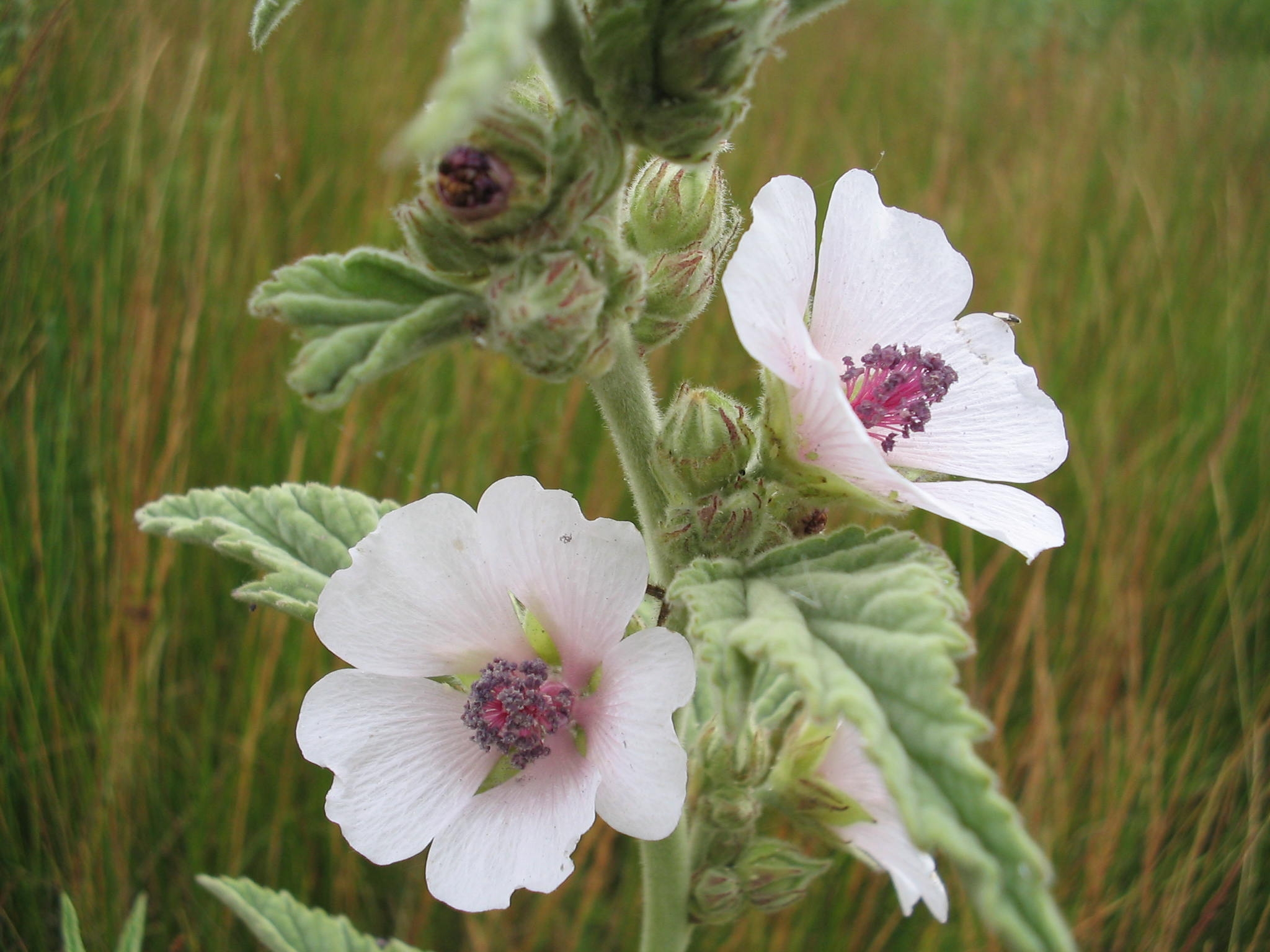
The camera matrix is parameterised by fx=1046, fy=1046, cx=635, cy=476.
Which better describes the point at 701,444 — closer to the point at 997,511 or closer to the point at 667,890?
the point at 997,511

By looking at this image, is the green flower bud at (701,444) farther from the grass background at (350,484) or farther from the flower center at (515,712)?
the grass background at (350,484)

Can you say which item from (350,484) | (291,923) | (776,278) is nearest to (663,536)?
(776,278)

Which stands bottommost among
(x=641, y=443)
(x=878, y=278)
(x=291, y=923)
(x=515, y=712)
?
(x=291, y=923)

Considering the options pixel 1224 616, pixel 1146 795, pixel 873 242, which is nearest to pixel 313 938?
pixel 873 242

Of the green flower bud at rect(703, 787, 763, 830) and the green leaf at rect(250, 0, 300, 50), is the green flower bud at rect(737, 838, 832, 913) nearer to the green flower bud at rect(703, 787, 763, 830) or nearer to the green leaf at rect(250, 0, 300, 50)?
the green flower bud at rect(703, 787, 763, 830)

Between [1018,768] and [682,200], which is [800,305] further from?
[1018,768]

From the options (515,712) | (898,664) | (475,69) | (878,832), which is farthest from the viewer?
(878,832)

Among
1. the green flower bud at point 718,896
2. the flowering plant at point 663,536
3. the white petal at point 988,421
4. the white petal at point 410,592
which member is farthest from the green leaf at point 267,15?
the green flower bud at point 718,896
